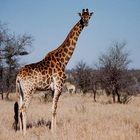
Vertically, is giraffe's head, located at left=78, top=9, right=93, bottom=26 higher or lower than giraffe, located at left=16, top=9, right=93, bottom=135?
higher

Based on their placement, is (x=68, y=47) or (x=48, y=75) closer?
(x=48, y=75)

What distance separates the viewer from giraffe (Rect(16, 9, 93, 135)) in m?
10.6

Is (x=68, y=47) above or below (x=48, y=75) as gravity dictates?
above

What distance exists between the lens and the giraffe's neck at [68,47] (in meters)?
11.2

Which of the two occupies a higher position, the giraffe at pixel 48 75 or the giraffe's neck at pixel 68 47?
the giraffe's neck at pixel 68 47

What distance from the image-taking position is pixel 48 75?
1077cm

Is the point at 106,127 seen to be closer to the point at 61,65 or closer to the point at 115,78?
the point at 61,65

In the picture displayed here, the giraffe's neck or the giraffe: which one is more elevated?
the giraffe's neck

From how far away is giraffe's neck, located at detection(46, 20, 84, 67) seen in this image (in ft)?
36.9

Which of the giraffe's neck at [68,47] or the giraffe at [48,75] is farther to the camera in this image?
the giraffe's neck at [68,47]

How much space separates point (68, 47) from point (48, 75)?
1248 millimetres

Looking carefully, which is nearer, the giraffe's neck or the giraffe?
the giraffe

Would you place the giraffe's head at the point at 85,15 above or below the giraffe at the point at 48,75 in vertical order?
above

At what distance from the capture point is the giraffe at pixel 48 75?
416 inches
